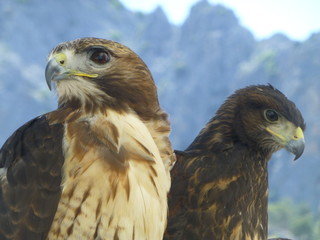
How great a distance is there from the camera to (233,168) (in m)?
2.92

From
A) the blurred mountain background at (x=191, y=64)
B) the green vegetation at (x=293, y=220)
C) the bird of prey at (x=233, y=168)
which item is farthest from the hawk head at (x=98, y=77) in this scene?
the blurred mountain background at (x=191, y=64)

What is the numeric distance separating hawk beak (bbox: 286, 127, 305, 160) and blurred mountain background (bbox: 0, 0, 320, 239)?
53.4 metres

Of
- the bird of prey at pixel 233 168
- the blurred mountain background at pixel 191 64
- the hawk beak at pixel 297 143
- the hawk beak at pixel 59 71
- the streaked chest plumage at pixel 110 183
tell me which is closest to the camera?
the streaked chest plumage at pixel 110 183

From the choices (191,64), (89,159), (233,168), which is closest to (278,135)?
(233,168)

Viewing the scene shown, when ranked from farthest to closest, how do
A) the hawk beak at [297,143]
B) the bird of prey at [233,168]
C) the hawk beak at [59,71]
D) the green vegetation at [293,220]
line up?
the green vegetation at [293,220]
the hawk beak at [297,143]
the bird of prey at [233,168]
the hawk beak at [59,71]

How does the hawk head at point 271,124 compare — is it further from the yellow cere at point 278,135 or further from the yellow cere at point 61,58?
the yellow cere at point 61,58

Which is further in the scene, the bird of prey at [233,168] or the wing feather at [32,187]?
the bird of prey at [233,168]

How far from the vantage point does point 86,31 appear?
83.8m

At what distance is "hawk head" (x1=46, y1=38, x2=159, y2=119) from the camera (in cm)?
247

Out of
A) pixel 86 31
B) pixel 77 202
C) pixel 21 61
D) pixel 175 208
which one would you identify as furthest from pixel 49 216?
pixel 86 31

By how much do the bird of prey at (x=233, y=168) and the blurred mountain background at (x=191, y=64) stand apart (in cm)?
5344

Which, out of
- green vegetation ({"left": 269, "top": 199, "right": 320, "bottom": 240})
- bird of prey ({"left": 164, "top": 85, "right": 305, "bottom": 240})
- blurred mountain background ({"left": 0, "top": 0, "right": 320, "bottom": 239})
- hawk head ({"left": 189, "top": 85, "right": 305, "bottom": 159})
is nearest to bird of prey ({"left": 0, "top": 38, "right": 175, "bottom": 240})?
bird of prey ({"left": 164, "top": 85, "right": 305, "bottom": 240})

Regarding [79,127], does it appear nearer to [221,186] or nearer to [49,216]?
[49,216]

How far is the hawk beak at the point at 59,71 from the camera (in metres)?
2.44
